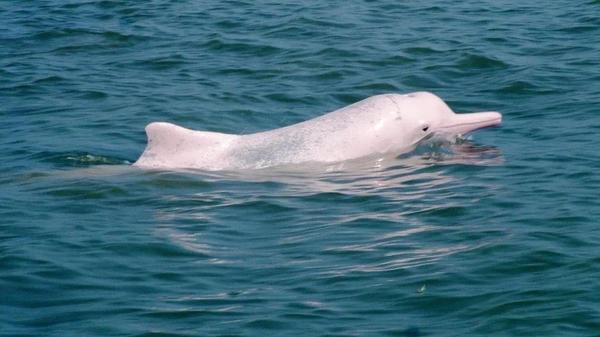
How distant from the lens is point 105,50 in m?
23.6

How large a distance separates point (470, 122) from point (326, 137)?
6.39 ft

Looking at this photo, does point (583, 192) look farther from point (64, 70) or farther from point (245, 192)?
point (64, 70)

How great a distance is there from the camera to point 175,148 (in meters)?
15.6

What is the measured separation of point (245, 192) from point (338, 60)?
8144 millimetres

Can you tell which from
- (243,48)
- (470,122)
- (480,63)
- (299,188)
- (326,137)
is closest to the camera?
(299,188)

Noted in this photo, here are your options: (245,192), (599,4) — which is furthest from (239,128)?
(599,4)

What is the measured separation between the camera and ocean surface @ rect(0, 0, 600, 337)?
33.6 feet

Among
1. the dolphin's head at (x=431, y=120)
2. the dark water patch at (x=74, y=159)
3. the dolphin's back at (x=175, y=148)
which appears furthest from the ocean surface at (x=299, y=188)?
the dolphin's back at (x=175, y=148)

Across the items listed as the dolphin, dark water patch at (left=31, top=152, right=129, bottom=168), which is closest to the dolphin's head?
the dolphin

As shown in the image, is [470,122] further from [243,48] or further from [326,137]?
[243,48]

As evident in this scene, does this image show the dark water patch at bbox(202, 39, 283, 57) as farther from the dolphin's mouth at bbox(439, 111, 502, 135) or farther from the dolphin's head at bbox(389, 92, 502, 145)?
the dolphin's mouth at bbox(439, 111, 502, 135)

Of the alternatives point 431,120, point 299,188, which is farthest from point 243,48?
point 299,188

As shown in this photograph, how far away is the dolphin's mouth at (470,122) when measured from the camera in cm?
1631

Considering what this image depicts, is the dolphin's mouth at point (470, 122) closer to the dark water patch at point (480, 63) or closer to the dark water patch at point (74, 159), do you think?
the dark water patch at point (74, 159)
